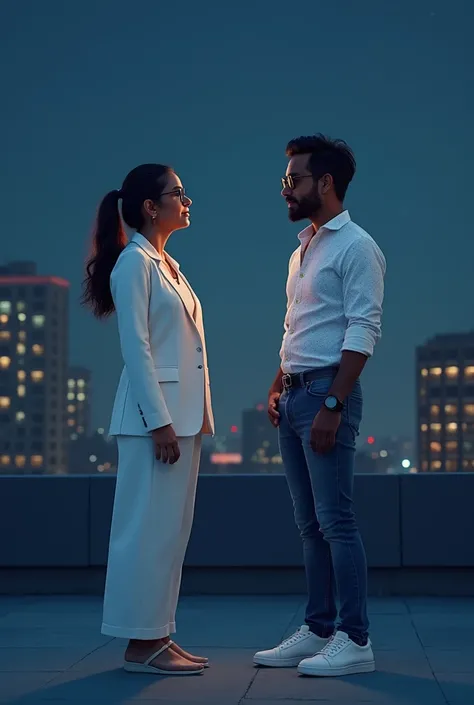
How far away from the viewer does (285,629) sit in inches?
212

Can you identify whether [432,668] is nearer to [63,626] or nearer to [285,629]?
[285,629]

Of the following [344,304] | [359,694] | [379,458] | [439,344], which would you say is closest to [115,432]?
[344,304]

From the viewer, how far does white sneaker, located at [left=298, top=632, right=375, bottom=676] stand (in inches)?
159

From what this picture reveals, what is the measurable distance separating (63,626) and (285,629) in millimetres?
1074

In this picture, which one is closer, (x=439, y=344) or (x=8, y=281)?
(x=439, y=344)

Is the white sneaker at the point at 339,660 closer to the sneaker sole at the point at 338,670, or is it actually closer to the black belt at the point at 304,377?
the sneaker sole at the point at 338,670

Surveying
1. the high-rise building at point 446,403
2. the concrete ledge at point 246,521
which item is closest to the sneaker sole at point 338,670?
the concrete ledge at point 246,521

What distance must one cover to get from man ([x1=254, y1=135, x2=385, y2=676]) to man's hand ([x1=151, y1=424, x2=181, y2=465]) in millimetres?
465

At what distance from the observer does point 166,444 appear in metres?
4.10

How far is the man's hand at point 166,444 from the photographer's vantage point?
4094 millimetres

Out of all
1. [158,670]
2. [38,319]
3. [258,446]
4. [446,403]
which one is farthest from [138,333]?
[258,446]

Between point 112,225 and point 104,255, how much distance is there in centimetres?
12

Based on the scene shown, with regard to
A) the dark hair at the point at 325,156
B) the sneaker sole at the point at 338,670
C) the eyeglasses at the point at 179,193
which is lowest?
the sneaker sole at the point at 338,670

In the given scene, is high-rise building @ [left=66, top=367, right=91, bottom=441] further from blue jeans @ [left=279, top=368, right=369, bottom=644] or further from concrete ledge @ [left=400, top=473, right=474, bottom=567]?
blue jeans @ [left=279, top=368, right=369, bottom=644]
